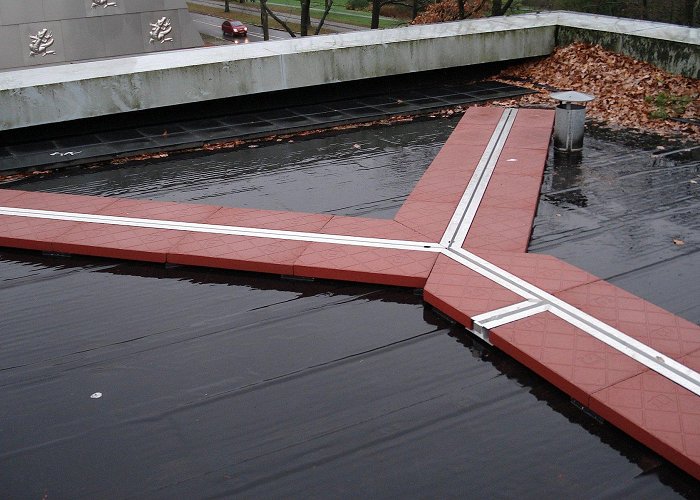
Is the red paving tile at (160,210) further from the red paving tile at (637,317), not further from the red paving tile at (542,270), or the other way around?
the red paving tile at (637,317)

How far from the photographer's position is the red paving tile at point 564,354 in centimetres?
479

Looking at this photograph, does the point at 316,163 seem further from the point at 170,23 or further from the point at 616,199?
the point at 170,23

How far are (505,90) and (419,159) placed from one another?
3992 mm

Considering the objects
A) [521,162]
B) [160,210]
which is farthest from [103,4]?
[521,162]

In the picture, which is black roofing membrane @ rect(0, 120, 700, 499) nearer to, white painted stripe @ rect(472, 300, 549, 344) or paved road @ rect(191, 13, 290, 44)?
white painted stripe @ rect(472, 300, 549, 344)

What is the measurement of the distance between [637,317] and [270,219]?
3665mm

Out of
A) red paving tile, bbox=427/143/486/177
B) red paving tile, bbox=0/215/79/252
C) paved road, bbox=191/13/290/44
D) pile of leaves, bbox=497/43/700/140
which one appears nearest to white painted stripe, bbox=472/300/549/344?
red paving tile, bbox=427/143/486/177

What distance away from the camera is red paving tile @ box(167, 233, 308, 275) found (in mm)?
6645

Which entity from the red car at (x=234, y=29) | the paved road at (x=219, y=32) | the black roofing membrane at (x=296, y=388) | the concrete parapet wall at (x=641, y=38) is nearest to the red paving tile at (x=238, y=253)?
the black roofing membrane at (x=296, y=388)

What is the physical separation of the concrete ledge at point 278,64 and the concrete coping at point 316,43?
0.02 metres

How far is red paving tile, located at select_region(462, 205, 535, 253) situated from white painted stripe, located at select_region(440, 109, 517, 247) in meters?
0.08

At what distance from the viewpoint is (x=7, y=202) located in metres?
8.46

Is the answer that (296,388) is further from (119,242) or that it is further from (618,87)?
(618,87)

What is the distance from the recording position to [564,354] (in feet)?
16.7
